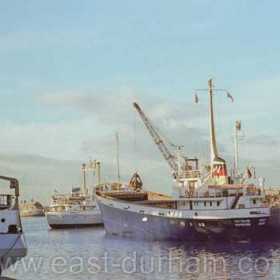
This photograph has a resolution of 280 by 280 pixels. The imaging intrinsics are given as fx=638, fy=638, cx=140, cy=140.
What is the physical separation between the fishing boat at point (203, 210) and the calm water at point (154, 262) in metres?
2.85

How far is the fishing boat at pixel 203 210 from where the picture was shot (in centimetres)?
7906

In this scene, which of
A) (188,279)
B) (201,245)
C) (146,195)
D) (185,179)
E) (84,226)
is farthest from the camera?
(84,226)

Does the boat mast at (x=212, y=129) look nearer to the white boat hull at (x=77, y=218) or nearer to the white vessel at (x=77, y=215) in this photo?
the white vessel at (x=77, y=215)

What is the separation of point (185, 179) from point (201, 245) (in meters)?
13.9

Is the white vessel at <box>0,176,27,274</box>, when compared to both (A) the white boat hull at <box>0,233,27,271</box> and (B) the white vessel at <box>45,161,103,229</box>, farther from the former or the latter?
(B) the white vessel at <box>45,161,103,229</box>

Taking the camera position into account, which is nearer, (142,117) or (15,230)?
(15,230)

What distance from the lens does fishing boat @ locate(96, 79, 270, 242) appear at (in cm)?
7906

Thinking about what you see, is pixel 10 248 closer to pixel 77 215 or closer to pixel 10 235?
pixel 10 235

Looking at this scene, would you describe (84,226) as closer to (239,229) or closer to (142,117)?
(142,117)

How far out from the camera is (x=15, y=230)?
1661 inches

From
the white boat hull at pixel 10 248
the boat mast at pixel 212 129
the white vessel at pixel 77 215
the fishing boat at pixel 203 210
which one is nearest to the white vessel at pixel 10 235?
the white boat hull at pixel 10 248

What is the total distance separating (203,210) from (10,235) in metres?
43.4

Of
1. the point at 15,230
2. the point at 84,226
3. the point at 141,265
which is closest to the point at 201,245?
the point at 141,265

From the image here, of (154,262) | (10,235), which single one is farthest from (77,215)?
(10,235)
